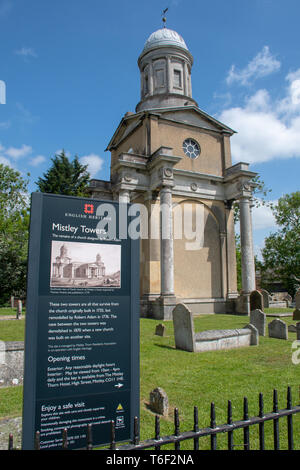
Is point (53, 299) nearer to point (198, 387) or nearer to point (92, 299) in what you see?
point (92, 299)

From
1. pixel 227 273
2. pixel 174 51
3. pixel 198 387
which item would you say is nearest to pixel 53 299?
pixel 198 387

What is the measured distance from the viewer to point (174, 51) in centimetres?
2670

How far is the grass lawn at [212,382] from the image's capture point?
4554mm

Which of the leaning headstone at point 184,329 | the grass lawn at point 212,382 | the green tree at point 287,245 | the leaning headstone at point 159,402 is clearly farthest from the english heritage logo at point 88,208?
the green tree at point 287,245

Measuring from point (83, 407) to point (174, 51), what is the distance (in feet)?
94.6

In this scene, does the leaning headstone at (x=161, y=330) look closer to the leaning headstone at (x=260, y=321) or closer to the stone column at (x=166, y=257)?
the leaning headstone at (x=260, y=321)

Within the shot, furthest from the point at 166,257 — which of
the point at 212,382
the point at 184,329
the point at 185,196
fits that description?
the point at 212,382

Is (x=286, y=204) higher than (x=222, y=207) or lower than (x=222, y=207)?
higher

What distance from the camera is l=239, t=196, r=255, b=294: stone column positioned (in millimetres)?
20781

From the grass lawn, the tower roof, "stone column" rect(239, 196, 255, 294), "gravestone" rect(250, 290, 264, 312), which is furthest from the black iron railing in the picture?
the tower roof

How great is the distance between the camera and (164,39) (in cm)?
2712

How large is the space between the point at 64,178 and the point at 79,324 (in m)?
32.6

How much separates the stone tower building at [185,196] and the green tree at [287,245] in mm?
22491

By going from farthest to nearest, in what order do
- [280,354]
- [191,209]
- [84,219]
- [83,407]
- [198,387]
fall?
[191,209] < [280,354] < [198,387] < [84,219] < [83,407]
